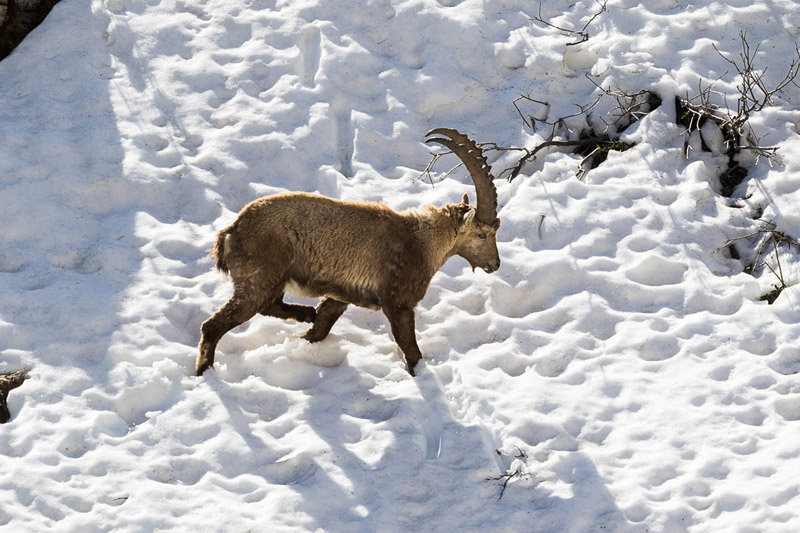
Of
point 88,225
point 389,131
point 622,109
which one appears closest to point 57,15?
point 88,225

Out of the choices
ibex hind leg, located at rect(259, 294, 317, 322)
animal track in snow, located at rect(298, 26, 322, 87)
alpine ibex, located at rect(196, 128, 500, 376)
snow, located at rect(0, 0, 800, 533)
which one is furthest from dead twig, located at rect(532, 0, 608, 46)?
ibex hind leg, located at rect(259, 294, 317, 322)

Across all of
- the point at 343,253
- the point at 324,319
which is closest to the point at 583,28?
the point at 343,253

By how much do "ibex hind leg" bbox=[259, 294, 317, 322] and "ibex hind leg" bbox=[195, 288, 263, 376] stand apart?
50 cm

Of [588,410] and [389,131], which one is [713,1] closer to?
[389,131]

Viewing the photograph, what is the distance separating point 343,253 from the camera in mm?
7410

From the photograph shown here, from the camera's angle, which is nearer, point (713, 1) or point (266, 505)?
point (266, 505)

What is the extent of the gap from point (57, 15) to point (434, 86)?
188 inches

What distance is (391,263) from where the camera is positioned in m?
7.51

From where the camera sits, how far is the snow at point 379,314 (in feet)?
20.3

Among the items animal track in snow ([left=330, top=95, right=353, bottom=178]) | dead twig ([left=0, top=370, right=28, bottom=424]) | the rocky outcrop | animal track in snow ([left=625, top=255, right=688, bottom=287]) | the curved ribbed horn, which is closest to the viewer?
dead twig ([left=0, top=370, right=28, bottom=424])

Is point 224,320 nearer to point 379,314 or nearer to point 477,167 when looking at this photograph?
point 379,314

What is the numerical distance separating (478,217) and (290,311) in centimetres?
193

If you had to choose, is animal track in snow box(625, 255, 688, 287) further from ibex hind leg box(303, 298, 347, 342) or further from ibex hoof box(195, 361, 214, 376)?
ibex hoof box(195, 361, 214, 376)

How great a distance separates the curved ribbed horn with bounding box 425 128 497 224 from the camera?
7277 mm
